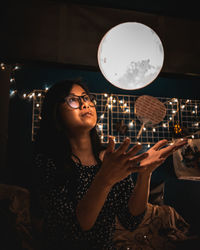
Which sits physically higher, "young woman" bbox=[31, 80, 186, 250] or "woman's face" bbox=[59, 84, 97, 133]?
"woman's face" bbox=[59, 84, 97, 133]

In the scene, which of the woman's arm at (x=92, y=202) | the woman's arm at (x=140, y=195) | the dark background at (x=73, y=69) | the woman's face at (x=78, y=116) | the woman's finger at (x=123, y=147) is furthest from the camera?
the dark background at (x=73, y=69)

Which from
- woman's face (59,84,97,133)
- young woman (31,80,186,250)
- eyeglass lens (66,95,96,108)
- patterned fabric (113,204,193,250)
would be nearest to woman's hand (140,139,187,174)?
young woman (31,80,186,250)

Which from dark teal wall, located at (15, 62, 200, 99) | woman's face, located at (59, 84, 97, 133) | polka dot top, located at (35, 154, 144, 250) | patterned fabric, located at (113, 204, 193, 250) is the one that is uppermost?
dark teal wall, located at (15, 62, 200, 99)

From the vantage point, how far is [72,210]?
949mm

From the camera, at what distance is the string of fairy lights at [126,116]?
190 centimetres

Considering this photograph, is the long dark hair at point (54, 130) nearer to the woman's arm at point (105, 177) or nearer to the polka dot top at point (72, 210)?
Result: the polka dot top at point (72, 210)

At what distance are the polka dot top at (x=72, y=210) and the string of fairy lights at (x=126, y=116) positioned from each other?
2.80ft

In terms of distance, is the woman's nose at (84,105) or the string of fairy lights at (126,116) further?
the string of fairy lights at (126,116)

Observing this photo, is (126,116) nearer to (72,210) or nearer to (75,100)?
(75,100)

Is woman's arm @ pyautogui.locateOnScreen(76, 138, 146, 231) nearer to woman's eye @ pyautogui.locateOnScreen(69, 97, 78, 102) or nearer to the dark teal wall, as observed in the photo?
woman's eye @ pyautogui.locateOnScreen(69, 97, 78, 102)

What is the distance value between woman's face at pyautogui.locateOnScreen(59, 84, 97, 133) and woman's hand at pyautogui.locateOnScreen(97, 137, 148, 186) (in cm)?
46

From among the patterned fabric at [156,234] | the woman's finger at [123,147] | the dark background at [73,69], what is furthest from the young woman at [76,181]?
the dark background at [73,69]

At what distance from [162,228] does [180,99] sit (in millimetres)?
1425

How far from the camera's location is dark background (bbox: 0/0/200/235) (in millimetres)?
1792
